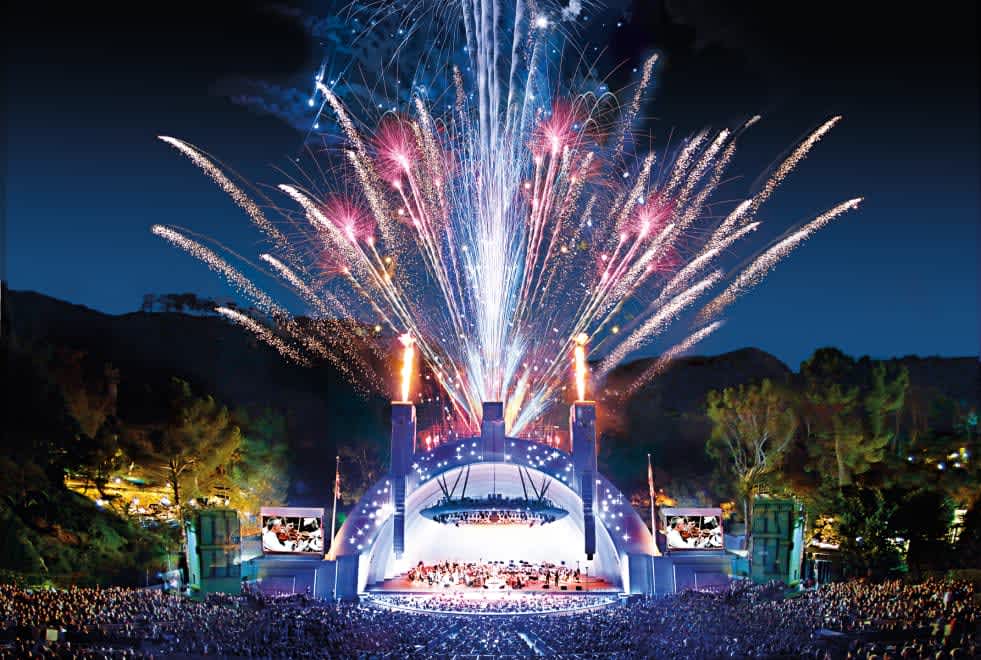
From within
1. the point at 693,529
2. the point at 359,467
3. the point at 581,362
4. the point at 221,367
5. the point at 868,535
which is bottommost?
the point at 868,535

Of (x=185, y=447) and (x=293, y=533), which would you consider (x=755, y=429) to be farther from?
(x=185, y=447)

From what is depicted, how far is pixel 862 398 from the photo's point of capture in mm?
48344

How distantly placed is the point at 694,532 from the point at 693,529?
13cm

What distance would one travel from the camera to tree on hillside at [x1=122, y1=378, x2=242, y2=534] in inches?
1823

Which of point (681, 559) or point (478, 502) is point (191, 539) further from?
point (681, 559)

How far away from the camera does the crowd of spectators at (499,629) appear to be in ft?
66.5

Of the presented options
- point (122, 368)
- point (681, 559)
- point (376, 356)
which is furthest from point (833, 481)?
point (122, 368)

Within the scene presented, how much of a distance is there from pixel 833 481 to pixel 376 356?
5161 centimetres

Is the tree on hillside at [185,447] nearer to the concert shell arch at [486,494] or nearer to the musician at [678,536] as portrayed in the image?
the concert shell arch at [486,494]

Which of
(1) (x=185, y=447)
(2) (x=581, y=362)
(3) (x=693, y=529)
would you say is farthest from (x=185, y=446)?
(3) (x=693, y=529)

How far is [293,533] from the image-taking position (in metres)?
35.3

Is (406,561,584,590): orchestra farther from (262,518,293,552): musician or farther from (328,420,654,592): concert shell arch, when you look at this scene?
(262,518,293,552): musician

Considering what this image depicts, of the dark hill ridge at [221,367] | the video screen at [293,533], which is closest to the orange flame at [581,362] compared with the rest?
the video screen at [293,533]

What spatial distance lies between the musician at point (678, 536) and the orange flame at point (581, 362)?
22.4 feet
